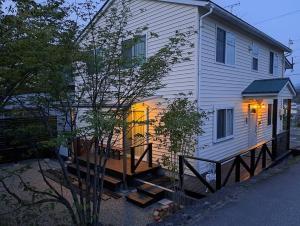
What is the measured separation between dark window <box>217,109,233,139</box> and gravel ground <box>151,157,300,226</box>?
10.6 ft

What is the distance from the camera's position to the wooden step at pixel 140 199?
8203 millimetres

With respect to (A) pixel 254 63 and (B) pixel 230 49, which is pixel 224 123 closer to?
(B) pixel 230 49

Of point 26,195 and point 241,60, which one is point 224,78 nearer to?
point 241,60

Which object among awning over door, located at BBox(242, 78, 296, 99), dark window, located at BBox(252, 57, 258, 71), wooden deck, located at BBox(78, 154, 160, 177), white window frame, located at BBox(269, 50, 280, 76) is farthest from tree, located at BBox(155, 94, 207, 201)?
white window frame, located at BBox(269, 50, 280, 76)

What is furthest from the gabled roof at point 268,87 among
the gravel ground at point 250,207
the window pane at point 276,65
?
the gravel ground at point 250,207

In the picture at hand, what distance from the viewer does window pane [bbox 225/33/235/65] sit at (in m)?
11.0

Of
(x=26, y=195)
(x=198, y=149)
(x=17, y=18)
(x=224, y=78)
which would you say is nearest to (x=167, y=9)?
(x=224, y=78)

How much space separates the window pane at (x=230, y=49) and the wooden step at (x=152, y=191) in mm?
5842

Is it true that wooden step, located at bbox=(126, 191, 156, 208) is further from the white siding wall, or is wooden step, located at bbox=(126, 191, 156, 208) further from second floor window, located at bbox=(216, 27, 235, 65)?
second floor window, located at bbox=(216, 27, 235, 65)

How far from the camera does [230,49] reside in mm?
11219

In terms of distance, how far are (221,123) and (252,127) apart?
11.5ft

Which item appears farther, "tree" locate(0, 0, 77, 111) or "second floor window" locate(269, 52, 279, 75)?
"second floor window" locate(269, 52, 279, 75)

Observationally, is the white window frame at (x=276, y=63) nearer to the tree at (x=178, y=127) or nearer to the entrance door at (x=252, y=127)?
the entrance door at (x=252, y=127)

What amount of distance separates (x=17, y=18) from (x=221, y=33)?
795 centimetres
